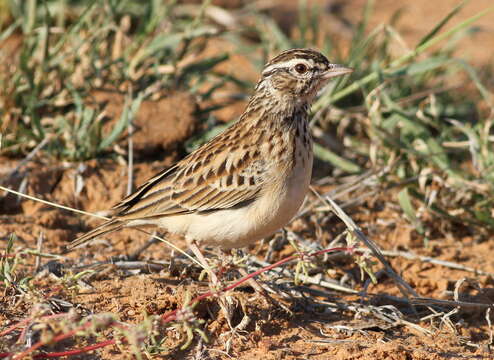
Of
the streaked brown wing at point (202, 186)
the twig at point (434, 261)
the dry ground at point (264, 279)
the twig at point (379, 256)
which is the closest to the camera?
the dry ground at point (264, 279)

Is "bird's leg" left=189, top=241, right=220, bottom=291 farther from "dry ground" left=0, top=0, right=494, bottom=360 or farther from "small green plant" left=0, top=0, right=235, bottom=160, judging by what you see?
"small green plant" left=0, top=0, right=235, bottom=160

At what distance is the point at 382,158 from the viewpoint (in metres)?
7.76

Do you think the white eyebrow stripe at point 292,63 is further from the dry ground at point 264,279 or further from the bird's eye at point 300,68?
the dry ground at point 264,279

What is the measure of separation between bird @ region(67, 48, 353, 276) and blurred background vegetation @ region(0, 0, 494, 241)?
5.14 ft

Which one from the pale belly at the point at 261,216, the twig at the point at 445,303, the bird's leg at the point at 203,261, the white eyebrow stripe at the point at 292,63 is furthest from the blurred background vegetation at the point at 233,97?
the bird's leg at the point at 203,261

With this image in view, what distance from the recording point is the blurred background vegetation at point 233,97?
745 centimetres

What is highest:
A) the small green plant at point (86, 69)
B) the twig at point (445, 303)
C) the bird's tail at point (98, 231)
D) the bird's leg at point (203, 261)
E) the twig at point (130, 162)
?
the small green plant at point (86, 69)

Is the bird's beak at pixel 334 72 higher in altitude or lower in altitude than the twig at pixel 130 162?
higher

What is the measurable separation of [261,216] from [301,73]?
127 cm

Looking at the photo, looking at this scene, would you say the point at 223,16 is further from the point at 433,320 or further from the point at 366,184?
the point at 433,320

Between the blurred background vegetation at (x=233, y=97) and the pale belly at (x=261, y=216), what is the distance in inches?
73.4

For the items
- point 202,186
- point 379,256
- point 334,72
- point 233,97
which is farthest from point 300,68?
point 233,97

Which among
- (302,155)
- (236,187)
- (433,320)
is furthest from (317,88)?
(433,320)

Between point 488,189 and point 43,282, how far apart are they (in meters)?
4.01
